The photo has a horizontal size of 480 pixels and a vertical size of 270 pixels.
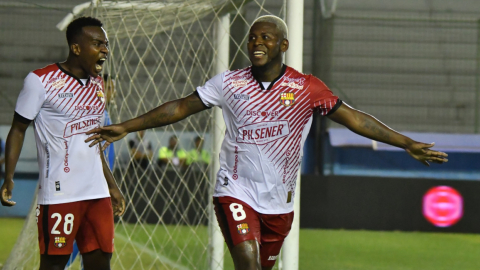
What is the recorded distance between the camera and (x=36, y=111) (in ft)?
12.8

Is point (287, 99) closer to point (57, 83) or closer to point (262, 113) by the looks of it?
point (262, 113)

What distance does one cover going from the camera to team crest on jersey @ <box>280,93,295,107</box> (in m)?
3.93

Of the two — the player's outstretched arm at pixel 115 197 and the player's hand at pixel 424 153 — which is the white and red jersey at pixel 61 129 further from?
the player's hand at pixel 424 153

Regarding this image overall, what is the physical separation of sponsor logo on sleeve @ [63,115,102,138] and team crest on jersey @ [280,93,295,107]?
1.08m

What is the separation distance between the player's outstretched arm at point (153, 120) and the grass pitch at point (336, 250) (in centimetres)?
298

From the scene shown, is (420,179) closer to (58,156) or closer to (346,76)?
(346,76)

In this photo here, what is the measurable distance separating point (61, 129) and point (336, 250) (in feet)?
18.5

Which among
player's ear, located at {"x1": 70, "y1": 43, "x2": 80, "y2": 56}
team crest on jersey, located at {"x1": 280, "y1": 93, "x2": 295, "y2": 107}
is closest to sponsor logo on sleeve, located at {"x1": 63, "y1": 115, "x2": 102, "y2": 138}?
player's ear, located at {"x1": 70, "y1": 43, "x2": 80, "y2": 56}

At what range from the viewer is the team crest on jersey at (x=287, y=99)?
3932 millimetres

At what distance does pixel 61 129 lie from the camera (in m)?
3.92

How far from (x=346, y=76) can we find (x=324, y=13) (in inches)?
45.4

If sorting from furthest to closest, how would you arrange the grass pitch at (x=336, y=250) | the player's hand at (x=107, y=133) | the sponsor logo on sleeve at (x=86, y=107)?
the grass pitch at (x=336, y=250) < the sponsor logo on sleeve at (x=86, y=107) < the player's hand at (x=107, y=133)

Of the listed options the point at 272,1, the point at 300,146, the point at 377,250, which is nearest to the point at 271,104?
the point at 300,146

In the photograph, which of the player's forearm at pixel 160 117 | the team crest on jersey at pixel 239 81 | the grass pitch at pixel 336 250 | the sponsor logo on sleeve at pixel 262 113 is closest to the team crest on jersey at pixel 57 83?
the player's forearm at pixel 160 117
